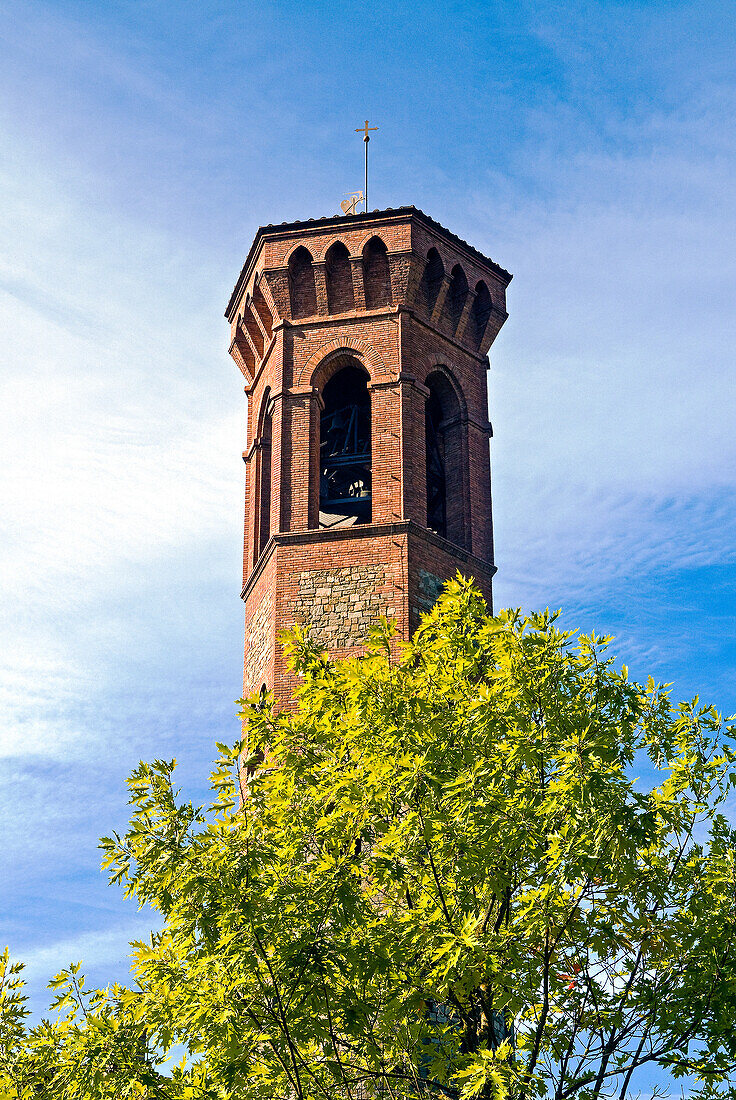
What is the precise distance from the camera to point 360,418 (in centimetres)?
2388

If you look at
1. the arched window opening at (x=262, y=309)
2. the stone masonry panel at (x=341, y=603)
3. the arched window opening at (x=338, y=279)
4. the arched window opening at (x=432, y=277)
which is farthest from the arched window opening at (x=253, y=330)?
the stone masonry panel at (x=341, y=603)

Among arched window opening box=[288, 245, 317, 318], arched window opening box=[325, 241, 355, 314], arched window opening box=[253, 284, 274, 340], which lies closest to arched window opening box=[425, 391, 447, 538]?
arched window opening box=[325, 241, 355, 314]

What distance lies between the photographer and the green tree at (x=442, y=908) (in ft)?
35.2

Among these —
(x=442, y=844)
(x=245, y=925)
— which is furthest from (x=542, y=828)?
(x=245, y=925)

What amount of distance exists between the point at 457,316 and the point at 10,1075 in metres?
15.3

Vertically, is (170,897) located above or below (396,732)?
below

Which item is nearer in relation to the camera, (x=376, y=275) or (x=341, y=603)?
(x=341, y=603)

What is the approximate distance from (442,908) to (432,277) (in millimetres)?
15008

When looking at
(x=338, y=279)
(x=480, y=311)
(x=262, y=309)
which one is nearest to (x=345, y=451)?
(x=338, y=279)

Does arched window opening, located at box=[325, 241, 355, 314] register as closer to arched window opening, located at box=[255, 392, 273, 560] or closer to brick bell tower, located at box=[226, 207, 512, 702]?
brick bell tower, located at box=[226, 207, 512, 702]

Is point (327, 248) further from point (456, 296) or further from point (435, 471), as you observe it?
point (435, 471)

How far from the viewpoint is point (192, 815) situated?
11602mm

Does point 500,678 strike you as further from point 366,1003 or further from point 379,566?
point 379,566

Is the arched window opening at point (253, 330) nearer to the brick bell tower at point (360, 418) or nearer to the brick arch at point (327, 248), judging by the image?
the brick bell tower at point (360, 418)
